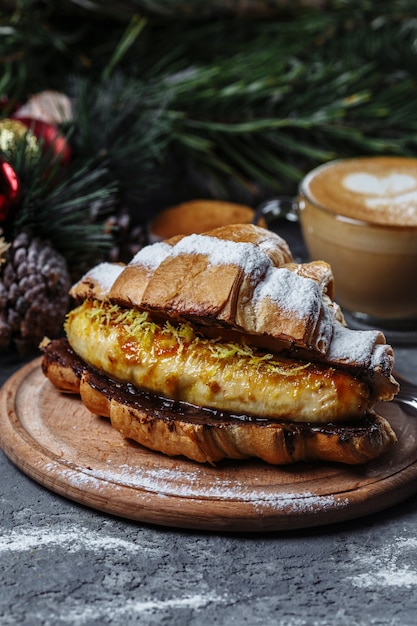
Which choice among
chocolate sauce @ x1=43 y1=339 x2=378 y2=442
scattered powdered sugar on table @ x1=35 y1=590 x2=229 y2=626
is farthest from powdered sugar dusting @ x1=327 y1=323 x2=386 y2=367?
scattered powdered sugar on table @ x1=35 y1=590 x2=229 y2=626

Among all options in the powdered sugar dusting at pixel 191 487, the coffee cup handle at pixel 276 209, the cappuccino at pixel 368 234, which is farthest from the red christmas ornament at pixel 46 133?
the powdered sugar dusting at pixel 191 487

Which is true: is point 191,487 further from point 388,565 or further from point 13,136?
point 13,136

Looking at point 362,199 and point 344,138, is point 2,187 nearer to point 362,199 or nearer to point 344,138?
point 362,199

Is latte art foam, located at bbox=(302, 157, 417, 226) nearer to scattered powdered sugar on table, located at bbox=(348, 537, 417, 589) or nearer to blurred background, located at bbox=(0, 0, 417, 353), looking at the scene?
blurred background, located at bbox=(0, 0, 417, 353)

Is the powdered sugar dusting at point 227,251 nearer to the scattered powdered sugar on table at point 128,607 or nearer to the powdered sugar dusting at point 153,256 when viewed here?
the powdered sugar dusting at point 153,256

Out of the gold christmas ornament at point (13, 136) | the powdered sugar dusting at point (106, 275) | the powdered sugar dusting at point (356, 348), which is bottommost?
the powdered sugar dusting at point (356, 348)

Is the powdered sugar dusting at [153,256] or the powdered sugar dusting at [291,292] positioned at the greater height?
the powdered sugar dusting at [153,256]
